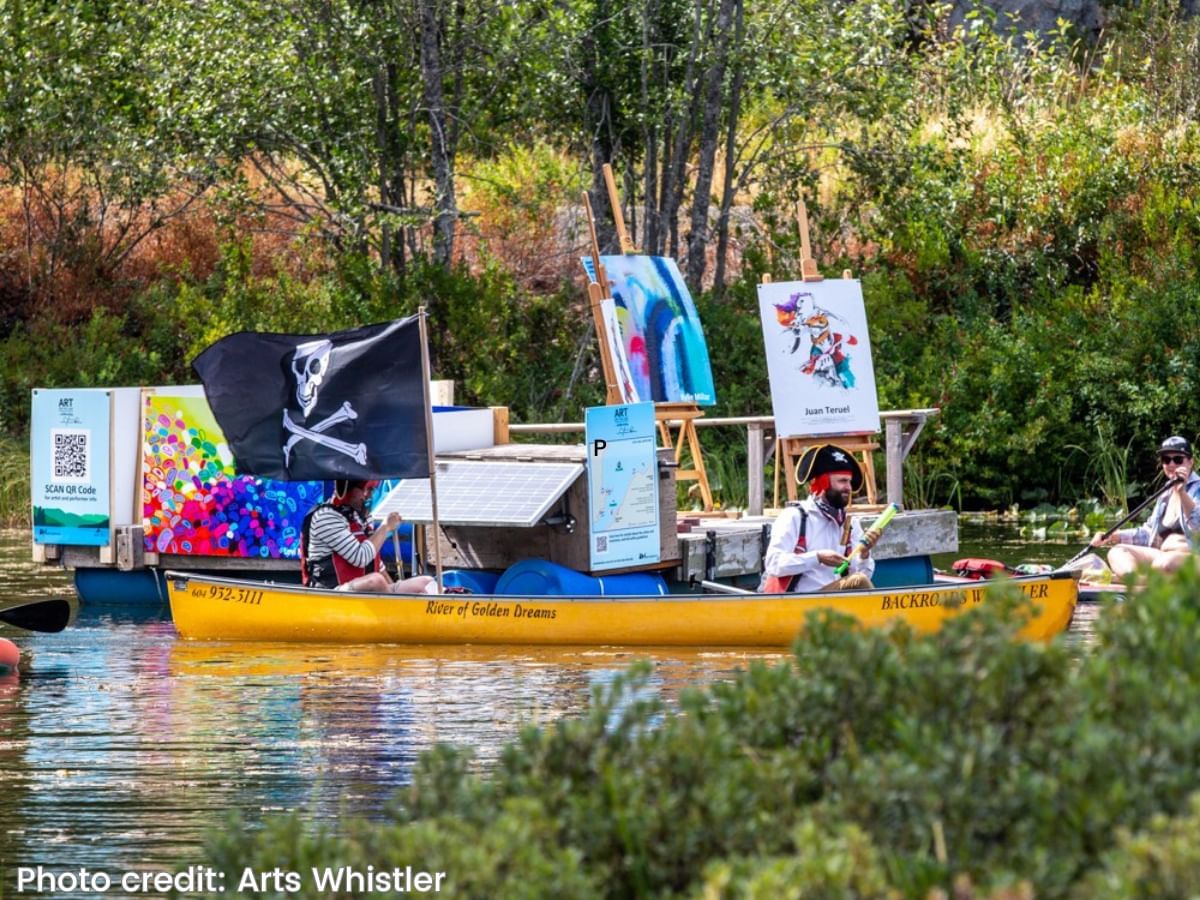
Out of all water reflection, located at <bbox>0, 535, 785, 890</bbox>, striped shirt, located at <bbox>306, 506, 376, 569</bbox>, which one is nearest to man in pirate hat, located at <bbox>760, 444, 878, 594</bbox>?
water reflection, located at <bbox>0, 535, 785, 890</bbox>

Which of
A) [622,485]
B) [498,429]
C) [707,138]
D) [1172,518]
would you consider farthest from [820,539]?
[707,138]

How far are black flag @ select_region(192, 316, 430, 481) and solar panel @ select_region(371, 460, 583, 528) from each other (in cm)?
55

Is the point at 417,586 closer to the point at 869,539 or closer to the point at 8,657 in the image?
the point at 8,657

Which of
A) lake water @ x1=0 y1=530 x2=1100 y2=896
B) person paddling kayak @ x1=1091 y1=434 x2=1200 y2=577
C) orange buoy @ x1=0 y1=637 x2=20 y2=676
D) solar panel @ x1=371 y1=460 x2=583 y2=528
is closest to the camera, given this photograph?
lake water @ x1=0 y1=530 x2=1100 y2=896

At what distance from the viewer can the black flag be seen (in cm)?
1334

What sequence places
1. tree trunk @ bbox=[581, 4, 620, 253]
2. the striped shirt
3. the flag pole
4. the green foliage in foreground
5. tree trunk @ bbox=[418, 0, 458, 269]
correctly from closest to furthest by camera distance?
1. the green foliage in foreground
2. the flag pole
3. the striped shirt
4. tree trunk @ bbox=[418, 0, 458, 269]
5. tree trunk @ bbox=[581, 4, 620, 253]

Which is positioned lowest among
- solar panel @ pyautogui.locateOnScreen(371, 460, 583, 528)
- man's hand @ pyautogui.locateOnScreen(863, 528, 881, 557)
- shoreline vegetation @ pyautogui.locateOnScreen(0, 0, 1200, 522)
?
man's hand @ pyautogui.locateOnScreen(863, 528, 881, 557)

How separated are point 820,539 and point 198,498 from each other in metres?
5.40

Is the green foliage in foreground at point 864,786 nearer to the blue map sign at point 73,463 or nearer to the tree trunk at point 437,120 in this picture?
the blue map sign at point 73,463

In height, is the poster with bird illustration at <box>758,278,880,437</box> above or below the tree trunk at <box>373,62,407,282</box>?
below

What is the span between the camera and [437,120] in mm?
24562

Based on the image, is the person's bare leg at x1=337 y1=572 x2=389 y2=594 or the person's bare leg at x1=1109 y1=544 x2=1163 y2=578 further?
the person's bare leg at x1=1109 y1=544 x2=1163 y2=578

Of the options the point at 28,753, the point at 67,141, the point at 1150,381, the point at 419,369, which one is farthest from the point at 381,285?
the point at 28,753

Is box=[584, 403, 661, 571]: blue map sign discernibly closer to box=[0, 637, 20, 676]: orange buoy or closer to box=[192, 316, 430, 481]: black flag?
box=[192, 316, 430, 481]: black flag
